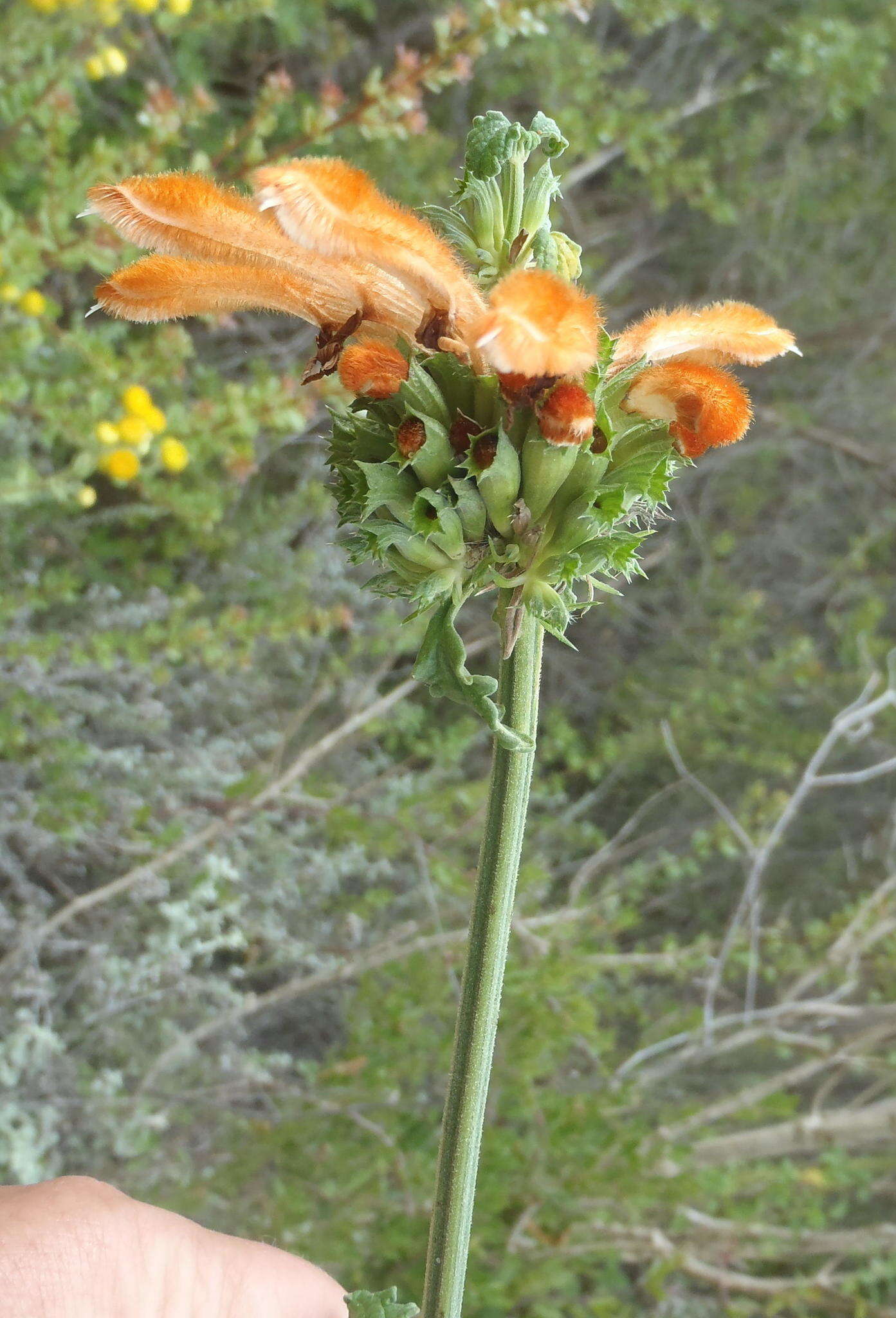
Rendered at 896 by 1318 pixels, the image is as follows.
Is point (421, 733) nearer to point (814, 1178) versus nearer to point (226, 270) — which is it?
point (814, 1178)

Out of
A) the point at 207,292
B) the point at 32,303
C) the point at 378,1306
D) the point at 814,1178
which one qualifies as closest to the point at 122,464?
the point at 32,303

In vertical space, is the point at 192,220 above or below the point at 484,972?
above

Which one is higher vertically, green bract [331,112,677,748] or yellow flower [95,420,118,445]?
yellow flower [95,420,118,445]

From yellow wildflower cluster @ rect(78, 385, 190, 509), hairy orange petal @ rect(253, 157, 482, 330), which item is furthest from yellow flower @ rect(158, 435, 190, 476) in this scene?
hairy orange petal @ rect(253, 157, 482, 330)

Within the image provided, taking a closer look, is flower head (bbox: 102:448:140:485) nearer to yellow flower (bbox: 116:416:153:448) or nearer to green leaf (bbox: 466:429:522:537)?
yellow flower (bbox: 116:416:153:448)

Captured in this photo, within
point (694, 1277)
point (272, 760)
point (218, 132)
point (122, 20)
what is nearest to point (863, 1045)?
point (694, 1277)

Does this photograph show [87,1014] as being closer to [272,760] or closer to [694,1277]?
[272,760]
